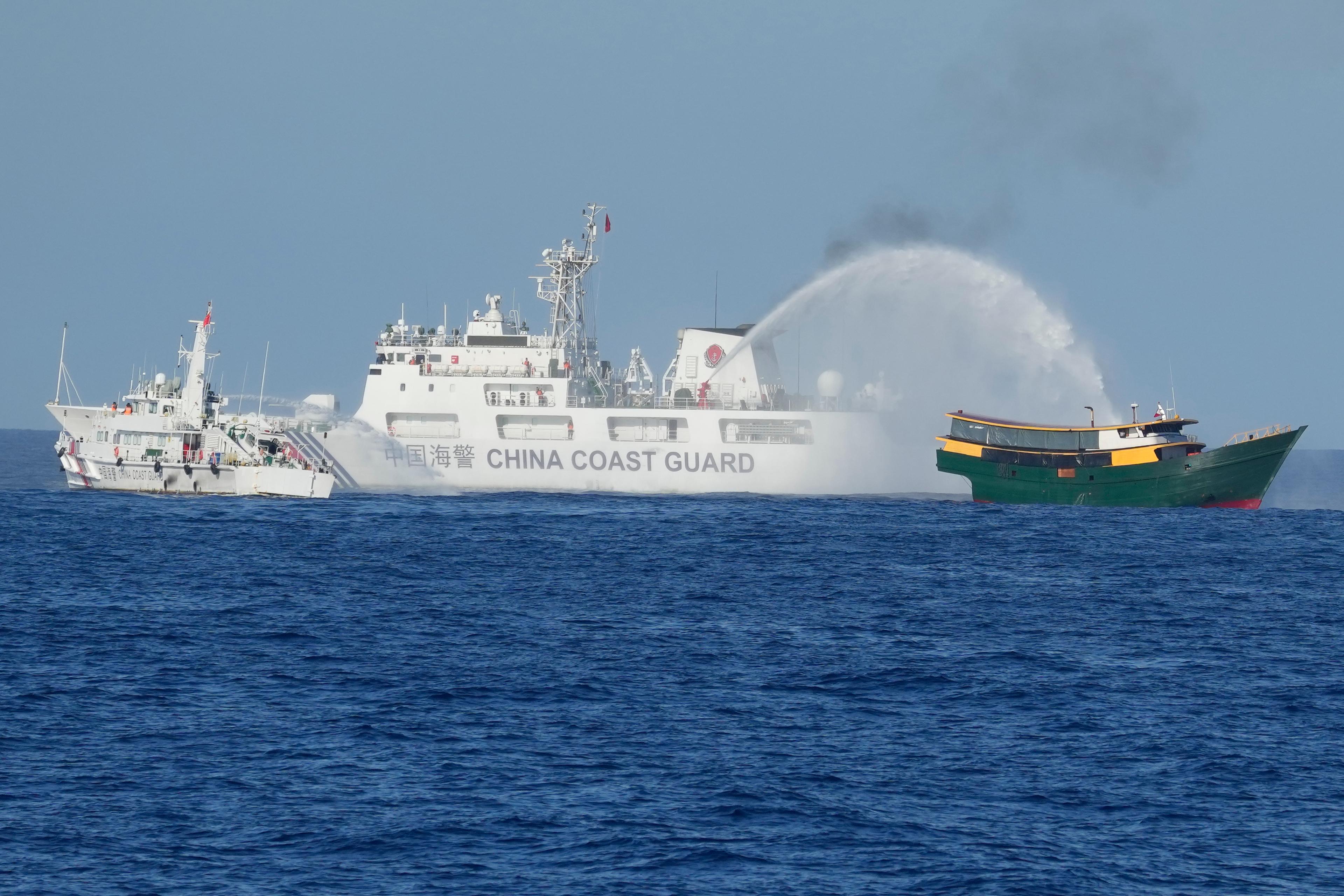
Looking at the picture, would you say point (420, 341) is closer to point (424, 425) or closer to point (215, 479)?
point (424, 425)

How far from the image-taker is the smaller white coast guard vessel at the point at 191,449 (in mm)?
65312

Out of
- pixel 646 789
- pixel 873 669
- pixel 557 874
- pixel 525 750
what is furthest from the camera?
pixel 873 669

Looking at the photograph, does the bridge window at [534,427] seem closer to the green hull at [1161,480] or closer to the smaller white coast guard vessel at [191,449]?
the smaller white coast guard vessel at [191,449]

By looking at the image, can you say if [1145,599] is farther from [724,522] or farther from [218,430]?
[218,430]

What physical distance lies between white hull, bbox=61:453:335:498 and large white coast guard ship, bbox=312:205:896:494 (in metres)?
5.27

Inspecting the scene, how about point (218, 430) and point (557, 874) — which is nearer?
point (557, 874)

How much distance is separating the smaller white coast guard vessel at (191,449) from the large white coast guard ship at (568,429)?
515 cm

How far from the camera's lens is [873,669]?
1128 inches

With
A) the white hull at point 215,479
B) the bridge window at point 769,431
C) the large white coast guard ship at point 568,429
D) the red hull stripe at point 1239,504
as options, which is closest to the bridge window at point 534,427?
the large white coast guard ship at point 568,429

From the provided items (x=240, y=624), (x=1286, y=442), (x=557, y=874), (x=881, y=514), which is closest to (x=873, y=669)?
(x=557, y=874)

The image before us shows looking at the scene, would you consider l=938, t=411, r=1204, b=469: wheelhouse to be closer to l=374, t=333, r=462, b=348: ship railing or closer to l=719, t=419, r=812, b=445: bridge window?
l=719, t=419, r=812, b=445: bridge window

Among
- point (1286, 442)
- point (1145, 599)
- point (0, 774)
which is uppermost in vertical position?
point (1286, 442)

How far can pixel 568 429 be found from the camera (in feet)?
231

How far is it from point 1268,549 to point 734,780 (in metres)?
38.0
